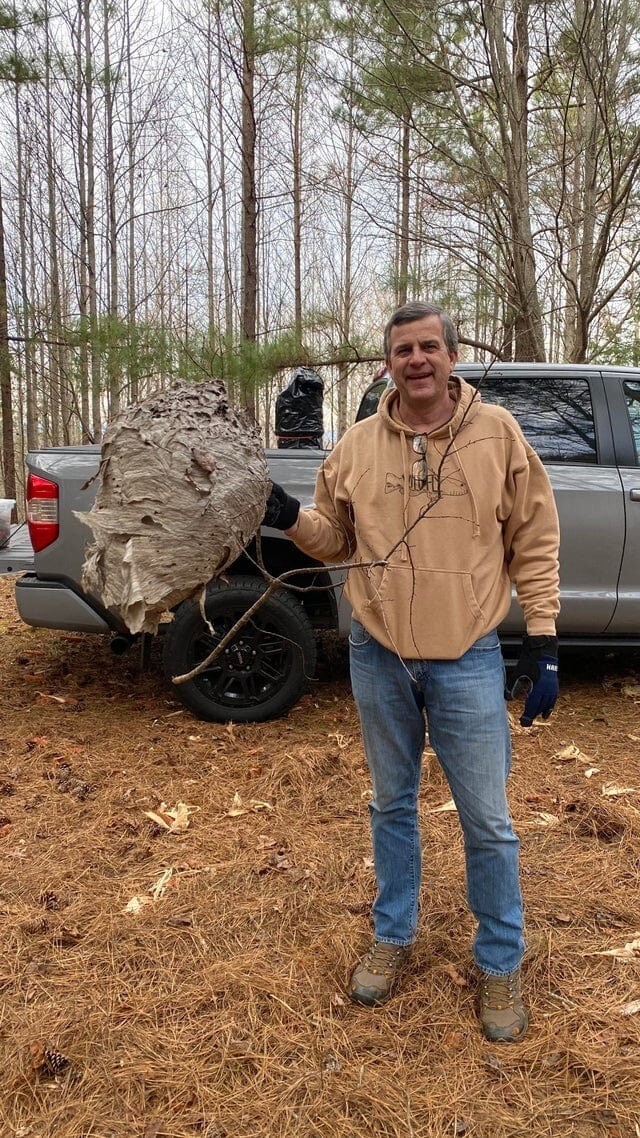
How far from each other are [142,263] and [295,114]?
8.29m

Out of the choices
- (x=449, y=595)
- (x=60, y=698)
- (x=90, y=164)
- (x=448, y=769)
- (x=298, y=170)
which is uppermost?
(x=90, y=164)

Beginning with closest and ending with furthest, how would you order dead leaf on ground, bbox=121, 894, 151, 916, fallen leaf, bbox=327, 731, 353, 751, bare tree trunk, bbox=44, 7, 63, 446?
dead leaf on ground, bbox=121, 894, 151, 916, fallen leaf, bbox=327, 731, 353, 751, bare tree trunk, bbox=44, 7, 63, 446

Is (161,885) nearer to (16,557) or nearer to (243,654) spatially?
(243,654)

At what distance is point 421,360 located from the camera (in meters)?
2.05

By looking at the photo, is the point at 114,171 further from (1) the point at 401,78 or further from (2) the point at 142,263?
(1) the point at 401,78

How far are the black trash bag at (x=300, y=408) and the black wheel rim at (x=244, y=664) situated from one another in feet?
7.51

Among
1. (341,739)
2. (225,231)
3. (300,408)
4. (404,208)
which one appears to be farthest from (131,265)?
(341,739)

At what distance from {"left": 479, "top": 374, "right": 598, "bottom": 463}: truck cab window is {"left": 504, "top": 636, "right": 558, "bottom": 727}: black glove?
264 centimetres

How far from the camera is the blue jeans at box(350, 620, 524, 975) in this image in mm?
2062

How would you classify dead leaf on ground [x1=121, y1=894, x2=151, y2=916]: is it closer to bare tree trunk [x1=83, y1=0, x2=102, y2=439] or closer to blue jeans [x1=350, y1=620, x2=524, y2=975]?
blue jeans [x1=350, y1=620, x2=524, y2=975]

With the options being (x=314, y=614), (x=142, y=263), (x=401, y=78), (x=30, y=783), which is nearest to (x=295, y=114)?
(x=401, y=78)

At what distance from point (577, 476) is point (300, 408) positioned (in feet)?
8.61

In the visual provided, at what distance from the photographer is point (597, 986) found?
7.54 feet

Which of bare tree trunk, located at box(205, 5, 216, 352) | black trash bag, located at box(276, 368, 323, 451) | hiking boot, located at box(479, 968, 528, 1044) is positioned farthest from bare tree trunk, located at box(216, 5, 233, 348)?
hiking boot, located at box(479, 968, 528, 1044)
